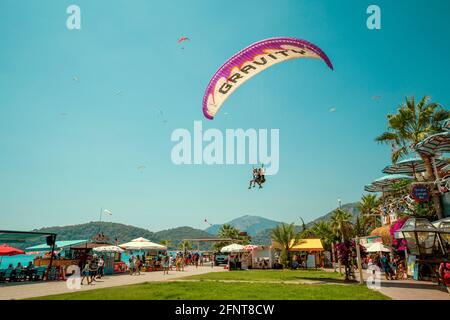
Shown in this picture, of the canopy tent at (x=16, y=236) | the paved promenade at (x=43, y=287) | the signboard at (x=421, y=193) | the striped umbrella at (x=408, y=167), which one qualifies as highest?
the striped umbrella at (x=408, y=167)

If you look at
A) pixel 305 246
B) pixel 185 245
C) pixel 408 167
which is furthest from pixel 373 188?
pixel 185 245

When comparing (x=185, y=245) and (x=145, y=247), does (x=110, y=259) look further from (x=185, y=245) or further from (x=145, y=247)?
(x=185, y=245)

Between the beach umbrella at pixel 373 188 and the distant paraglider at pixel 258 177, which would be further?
the beach umbrella at pixel 373 188

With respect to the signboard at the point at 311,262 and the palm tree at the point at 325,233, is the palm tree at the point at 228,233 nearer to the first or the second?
the palm tree at the point at 325,233

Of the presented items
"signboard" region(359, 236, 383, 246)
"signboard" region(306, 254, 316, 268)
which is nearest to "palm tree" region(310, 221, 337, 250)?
"signboard" region(306, 254, 316, 268)

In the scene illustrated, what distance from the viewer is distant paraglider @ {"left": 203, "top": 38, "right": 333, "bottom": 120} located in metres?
14.9

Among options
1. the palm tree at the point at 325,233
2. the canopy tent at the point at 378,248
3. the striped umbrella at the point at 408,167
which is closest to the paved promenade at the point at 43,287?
the canopy tent at the point at 378,248

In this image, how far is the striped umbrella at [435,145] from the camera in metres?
Answer: 17.3

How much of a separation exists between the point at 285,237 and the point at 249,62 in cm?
2428

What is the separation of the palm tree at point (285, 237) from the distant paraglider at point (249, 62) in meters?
21.9

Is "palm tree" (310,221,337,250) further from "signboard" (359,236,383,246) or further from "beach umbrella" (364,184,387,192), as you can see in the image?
"beach umbrella" (364,184,387,192)
